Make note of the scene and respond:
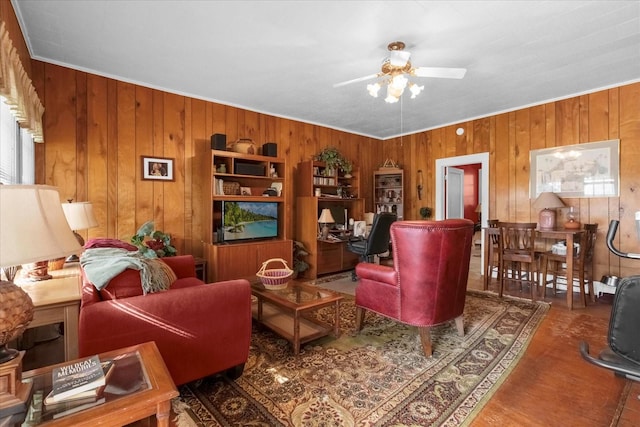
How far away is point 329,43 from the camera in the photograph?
106 inches

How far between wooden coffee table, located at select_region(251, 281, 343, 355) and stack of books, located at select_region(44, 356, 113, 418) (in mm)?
1287

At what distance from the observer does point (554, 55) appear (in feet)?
9.59

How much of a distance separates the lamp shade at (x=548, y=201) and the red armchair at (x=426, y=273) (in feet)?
7.70

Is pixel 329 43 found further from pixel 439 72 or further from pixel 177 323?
pixel 177 323

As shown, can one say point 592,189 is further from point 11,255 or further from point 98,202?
point 98,202

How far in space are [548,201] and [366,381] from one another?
3.56 metres

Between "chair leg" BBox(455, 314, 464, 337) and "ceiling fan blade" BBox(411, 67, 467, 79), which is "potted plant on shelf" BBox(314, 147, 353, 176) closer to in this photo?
"ceiling fan blade" BBox(411, 67, 467, 79)

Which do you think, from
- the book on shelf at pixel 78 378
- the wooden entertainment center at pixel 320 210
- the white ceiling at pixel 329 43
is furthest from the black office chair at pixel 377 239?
the book on shelf at pixel 78 378

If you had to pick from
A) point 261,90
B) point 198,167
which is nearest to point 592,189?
point 261,90

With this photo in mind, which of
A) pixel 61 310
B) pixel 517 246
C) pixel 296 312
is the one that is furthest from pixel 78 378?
pixel 517 246

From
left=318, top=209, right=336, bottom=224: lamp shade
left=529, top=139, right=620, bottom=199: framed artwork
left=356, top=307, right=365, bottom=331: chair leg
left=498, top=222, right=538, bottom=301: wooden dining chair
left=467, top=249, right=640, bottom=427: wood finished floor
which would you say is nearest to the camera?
left=467, top=249, right=640, bottom=427: wood finished floor

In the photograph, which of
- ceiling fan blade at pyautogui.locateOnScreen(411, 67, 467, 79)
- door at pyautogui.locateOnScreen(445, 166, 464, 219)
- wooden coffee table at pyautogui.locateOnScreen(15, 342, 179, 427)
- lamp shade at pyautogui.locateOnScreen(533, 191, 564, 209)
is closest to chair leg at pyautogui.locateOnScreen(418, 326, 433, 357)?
wooden coffee table at pyautogui.locateOnScreen(15, 342, 179, 427)

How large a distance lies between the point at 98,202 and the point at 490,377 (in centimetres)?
399

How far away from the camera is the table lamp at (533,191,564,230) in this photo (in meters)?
3.94
